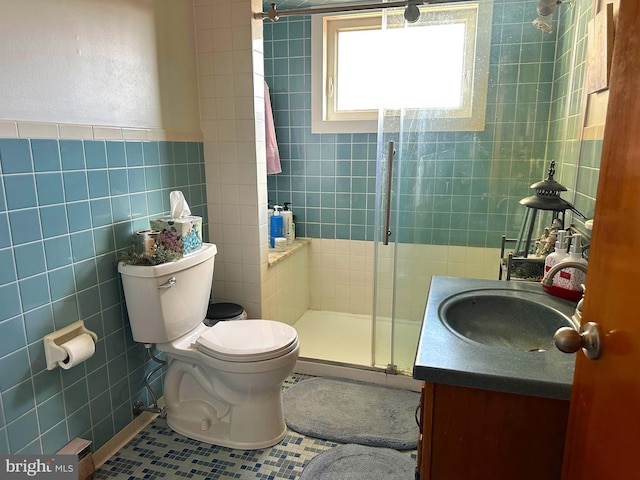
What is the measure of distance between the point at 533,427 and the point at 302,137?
2631 mm

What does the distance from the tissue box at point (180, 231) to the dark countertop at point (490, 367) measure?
1.16m

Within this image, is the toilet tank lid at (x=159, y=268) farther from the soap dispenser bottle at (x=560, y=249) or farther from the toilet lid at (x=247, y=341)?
the soap dispenser bottle at (x=560, y=249)

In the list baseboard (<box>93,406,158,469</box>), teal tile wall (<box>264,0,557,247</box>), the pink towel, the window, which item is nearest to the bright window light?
the window

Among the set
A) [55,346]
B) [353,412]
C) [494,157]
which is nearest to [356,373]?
[353,412]

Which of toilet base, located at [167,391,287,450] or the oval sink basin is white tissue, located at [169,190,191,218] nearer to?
toilet base, located at [167,391,287,450]

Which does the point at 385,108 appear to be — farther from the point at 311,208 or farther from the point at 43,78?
the point at 43,78

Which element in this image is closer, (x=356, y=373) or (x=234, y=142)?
(x=234, y=142)

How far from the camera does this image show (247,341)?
1928 mm

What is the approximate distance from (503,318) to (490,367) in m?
0.52

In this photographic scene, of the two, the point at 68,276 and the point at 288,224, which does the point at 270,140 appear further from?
the point at 68,276

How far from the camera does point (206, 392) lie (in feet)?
6.77

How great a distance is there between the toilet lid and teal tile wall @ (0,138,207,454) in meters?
0.38

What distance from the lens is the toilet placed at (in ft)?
6.01

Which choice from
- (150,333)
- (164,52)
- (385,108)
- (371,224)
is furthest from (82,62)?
(371,224)
